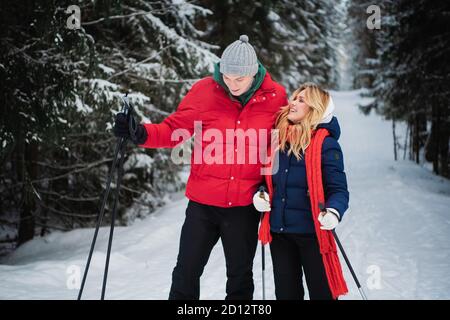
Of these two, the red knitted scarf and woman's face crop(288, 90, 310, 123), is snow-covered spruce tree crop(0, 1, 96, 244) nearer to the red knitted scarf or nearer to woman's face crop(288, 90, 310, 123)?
woman's face crop(288, 90, 310, 123)

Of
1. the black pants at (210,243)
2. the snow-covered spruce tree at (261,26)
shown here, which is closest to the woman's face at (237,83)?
the black pants at (210,243)

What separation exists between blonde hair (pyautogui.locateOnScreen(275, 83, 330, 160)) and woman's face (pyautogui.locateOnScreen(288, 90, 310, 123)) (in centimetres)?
2

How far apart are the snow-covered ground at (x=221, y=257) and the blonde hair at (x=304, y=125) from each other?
90.2 inches

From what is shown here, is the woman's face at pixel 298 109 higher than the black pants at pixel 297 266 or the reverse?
higher

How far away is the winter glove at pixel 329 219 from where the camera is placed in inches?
104

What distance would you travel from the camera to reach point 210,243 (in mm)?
3100

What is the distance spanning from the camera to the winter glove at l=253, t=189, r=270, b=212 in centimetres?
286

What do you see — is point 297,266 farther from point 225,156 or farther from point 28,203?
point 28,203

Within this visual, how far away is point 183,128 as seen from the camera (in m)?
3.10

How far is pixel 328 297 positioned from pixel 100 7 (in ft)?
17.8

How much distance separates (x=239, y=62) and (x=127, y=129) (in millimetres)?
871

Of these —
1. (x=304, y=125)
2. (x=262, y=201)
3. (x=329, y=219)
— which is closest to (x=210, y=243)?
(x=262, y=201)

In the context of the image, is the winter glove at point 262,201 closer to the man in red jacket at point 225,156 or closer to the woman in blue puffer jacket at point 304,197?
the woman in blue puffer jacket at point 304,197
